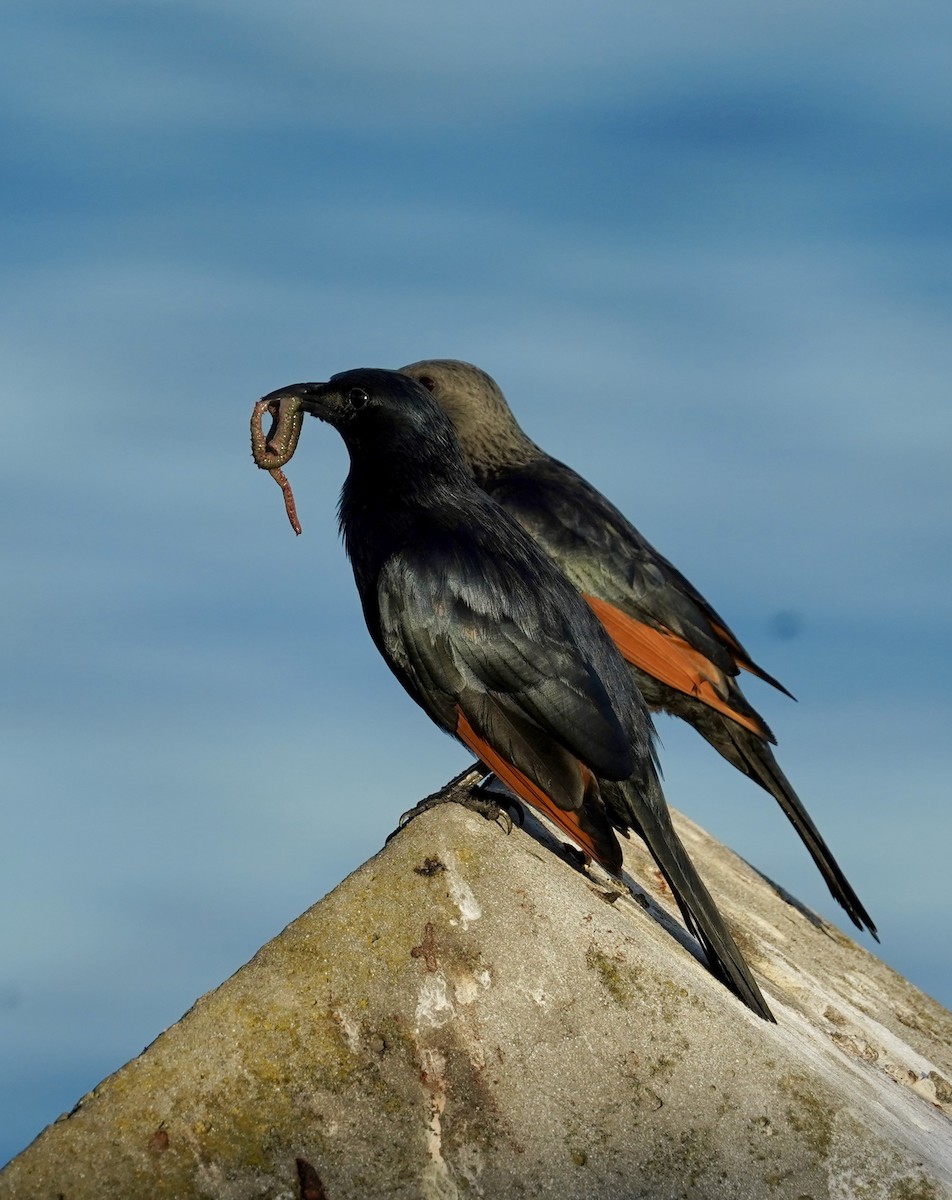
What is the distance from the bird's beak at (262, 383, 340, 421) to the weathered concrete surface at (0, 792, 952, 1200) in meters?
2.24

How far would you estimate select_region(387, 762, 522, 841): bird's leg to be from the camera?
19.6 feet

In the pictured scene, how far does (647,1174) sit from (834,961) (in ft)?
12.0

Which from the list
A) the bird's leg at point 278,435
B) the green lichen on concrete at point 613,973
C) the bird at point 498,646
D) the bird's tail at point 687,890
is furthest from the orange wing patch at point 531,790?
the bird's leg at point 278,435

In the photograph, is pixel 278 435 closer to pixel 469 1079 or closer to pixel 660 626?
pixel 660 626

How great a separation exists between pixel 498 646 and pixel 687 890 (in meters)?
1.14

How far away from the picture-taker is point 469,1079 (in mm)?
4914

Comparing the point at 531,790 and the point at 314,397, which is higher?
the point at 314,397

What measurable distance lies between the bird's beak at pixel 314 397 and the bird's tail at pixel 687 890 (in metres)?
2.09

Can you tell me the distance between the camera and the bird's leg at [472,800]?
5.96 meters

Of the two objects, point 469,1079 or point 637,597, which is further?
point 637,597

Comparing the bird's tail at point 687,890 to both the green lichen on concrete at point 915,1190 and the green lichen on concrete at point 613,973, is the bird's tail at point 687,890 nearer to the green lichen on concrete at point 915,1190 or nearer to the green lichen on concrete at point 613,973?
the green lichen on concrete at point 613,973

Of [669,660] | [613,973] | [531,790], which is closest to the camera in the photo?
[613,973]

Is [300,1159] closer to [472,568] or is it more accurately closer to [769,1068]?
[769,1068]

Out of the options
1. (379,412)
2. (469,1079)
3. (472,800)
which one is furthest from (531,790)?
(379,412)
